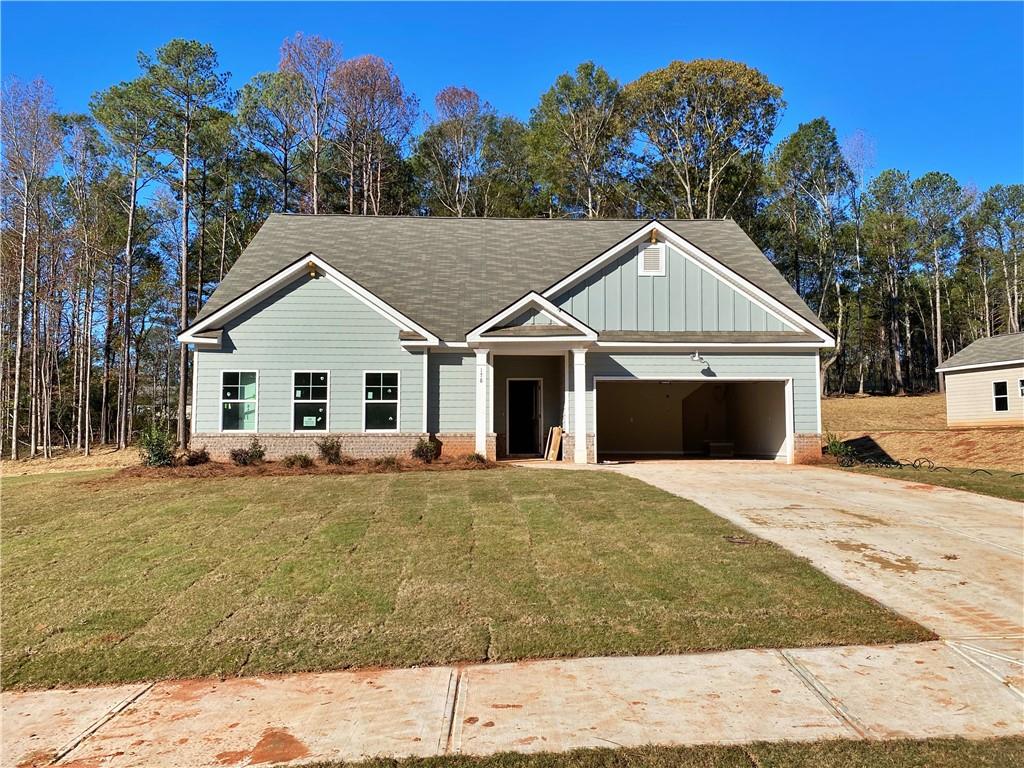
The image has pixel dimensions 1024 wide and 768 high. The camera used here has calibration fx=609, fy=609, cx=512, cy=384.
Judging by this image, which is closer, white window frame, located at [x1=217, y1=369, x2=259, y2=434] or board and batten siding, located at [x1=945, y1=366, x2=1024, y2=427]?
white window frame, located at [x1=217, y1=369, x2=259, y2=434]

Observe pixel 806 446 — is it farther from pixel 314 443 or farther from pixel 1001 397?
pixel 1001 397

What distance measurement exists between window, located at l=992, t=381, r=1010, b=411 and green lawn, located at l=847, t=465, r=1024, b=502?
546 inches

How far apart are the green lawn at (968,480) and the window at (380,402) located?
1124 centimetres

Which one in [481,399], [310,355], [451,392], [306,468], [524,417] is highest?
[310,355]

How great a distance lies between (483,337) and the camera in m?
15.0

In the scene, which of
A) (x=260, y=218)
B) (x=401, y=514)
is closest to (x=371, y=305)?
(x=401, y=514)

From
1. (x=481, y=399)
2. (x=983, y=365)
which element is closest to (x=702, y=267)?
(x=481, y=399)

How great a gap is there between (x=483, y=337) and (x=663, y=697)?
1175 cm

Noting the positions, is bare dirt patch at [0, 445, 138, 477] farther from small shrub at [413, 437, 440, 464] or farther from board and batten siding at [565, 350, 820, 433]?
board and batten siding at [565, 350, 820, 433]

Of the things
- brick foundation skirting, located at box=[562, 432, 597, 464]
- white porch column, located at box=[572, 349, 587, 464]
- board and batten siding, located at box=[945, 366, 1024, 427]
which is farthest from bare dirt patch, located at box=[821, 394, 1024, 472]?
white porch column, located at box=[572, 349, 587, 464]

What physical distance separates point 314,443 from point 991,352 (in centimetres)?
2705

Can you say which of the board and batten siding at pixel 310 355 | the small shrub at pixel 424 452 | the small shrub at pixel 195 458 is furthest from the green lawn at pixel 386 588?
the board and batten siding at pixel 310 355

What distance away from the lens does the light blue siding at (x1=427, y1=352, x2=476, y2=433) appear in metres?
15.9

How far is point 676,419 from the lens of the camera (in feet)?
64.7
